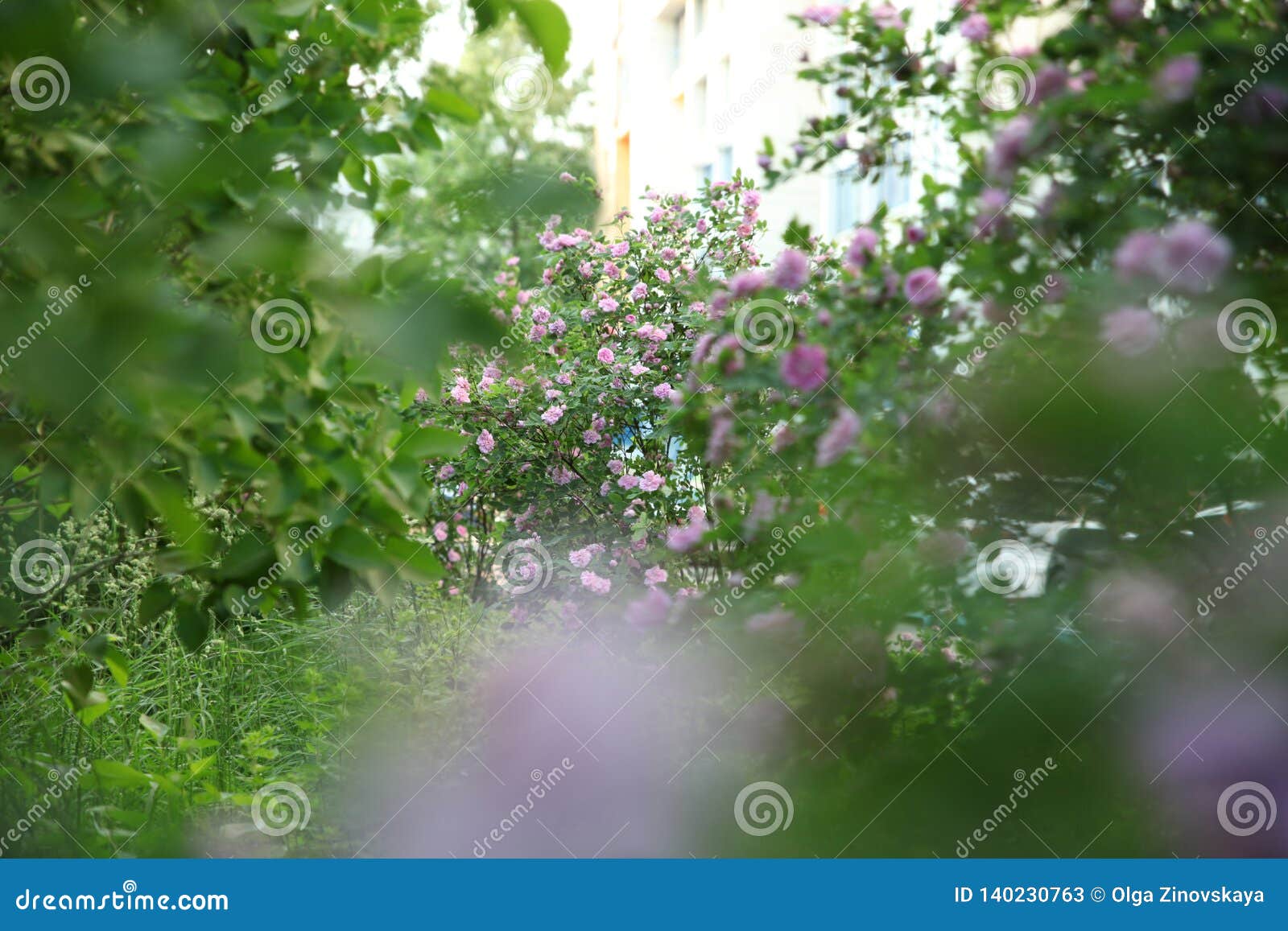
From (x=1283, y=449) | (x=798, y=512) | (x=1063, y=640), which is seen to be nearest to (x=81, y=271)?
(x=798, y=512)

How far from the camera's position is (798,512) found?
1.85 meters

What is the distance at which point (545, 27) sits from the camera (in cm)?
91

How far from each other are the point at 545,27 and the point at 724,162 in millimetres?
8691

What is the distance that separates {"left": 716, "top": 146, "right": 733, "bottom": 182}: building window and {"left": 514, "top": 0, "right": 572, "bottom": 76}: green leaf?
26.4 feet

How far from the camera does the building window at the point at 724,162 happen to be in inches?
348

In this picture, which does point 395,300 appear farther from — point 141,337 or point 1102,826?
point 1102,826

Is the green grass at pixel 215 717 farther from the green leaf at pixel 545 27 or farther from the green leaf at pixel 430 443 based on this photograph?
the green leaf at pixel 545 27

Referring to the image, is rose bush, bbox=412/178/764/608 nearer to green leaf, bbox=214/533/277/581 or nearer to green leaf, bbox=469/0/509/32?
green leaf, bbox=214/533/277/581

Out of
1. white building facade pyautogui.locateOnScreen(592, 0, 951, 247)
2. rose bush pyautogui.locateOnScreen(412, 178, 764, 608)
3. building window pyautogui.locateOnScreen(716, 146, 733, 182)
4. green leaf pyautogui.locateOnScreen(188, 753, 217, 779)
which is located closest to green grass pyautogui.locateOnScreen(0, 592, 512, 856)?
green leaf pyautogui.locateOnScreen(188, 753, 217, 779)

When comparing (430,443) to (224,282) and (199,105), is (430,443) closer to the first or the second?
(224,282)

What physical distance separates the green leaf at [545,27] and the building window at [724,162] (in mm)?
8039

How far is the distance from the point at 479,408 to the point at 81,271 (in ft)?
9.17

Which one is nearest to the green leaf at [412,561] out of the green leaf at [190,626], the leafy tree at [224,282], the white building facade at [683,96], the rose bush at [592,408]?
the leafy tree at [224,282]

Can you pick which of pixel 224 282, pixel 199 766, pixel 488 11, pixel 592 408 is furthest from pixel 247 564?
pixel 592 408
